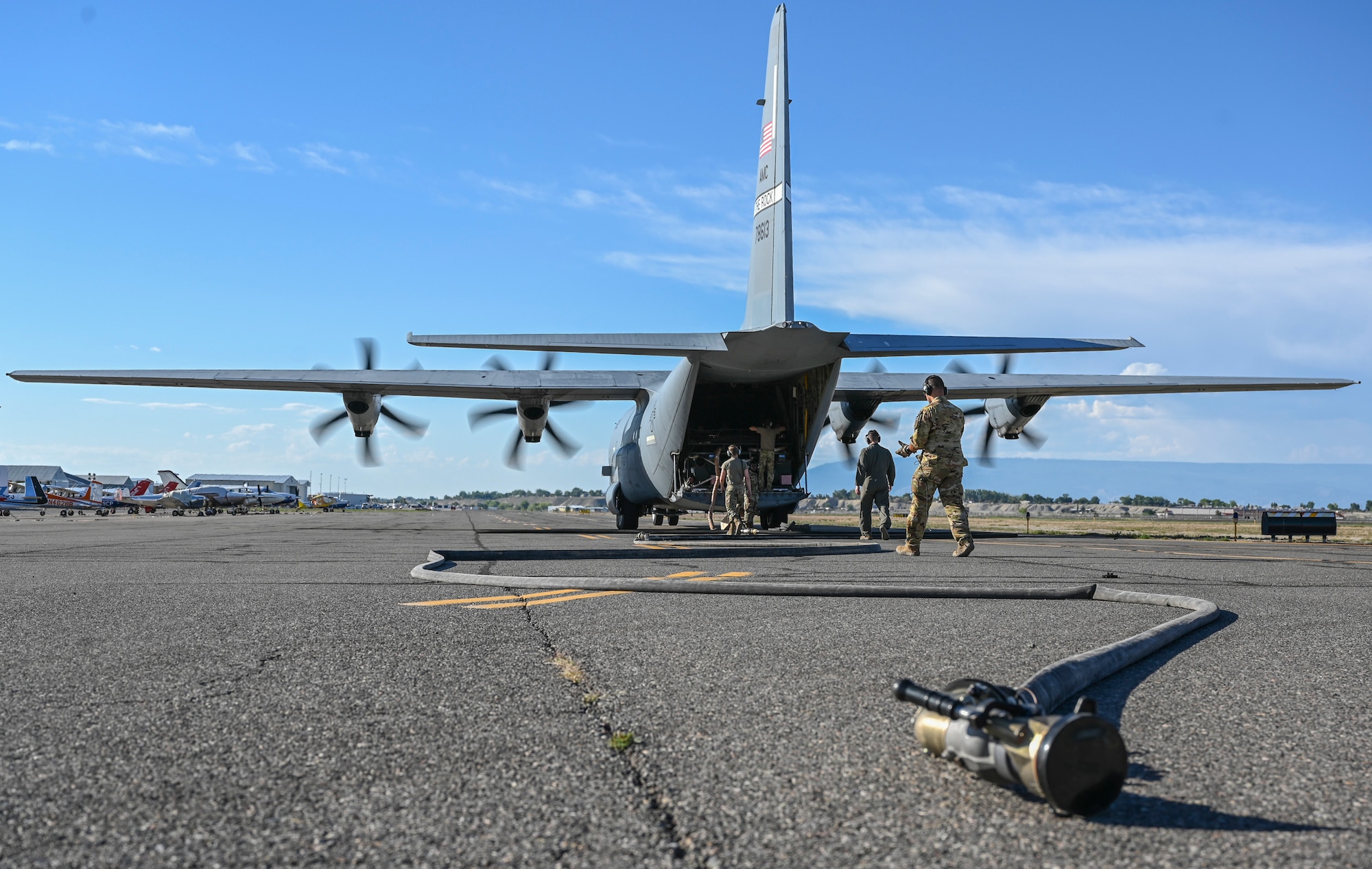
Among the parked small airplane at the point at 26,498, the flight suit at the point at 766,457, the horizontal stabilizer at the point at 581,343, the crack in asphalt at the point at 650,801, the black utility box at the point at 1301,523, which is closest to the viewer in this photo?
the crack in asphalt at the point at 650,801

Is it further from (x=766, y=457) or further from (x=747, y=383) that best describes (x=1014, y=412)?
(x=747, y=383)

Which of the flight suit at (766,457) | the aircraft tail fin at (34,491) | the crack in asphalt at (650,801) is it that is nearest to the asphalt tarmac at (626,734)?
the crack in asphalt at (650,801)

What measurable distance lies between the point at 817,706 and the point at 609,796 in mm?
1220

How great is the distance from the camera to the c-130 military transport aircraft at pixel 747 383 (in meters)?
15.2

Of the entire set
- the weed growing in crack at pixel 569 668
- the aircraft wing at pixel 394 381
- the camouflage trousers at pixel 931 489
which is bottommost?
the weed growing in crack at pixel 569 668

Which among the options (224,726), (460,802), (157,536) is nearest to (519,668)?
(224,726)

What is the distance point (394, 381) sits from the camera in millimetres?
22016

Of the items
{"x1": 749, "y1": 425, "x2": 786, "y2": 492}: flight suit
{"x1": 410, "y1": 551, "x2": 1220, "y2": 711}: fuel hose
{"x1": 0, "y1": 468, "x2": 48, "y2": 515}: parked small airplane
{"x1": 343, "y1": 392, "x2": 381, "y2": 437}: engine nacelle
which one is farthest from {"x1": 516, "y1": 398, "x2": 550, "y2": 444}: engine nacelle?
{"x1": 0, "y1": 468, "x2": 48, "y2": 515}: parked small airplane

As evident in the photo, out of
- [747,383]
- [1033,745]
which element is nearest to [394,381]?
[747,383]

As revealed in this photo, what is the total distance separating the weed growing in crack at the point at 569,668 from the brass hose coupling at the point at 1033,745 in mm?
1755

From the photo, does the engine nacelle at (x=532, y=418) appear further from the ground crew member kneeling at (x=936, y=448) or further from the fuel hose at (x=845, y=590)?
the fuel hose at (x=845, y=590)

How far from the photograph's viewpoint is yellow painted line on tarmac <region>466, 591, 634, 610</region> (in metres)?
6.36

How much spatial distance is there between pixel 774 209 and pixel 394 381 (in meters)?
10.5

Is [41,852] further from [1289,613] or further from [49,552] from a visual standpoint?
[49,552]
